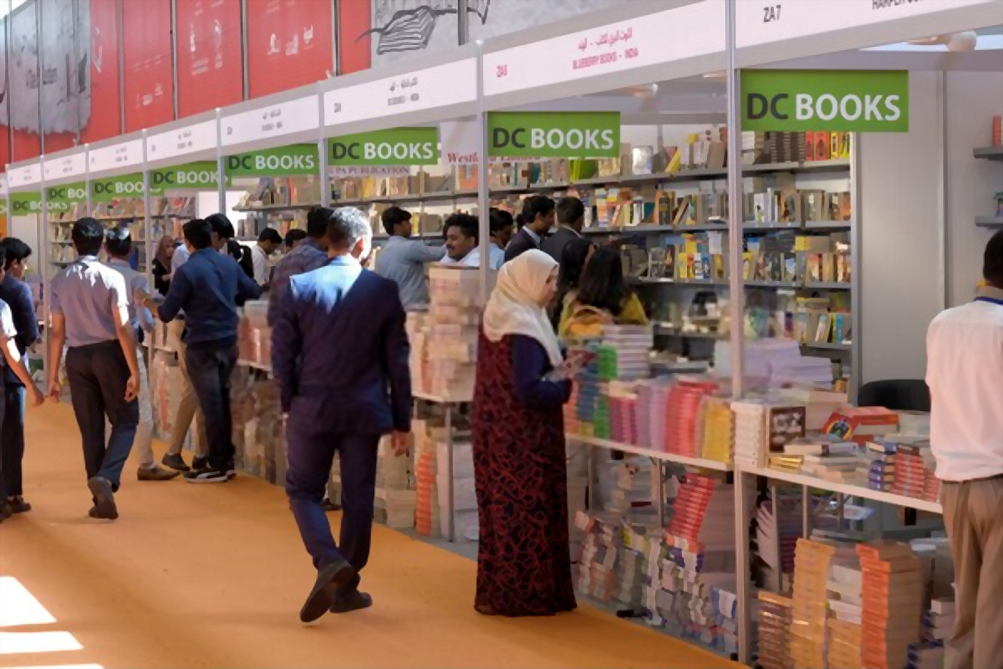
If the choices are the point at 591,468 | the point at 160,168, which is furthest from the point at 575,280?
the point at 160,168

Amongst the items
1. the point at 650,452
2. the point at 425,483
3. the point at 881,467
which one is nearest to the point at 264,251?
the point at 425,483

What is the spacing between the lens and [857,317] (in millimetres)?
9711

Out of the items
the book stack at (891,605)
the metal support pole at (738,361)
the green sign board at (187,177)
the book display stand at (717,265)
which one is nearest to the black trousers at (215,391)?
the book display stand at (717,265)

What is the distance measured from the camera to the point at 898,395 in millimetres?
7863

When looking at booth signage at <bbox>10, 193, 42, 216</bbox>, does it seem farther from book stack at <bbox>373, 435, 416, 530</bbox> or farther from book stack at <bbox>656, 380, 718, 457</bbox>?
book stack at <bbox>656, 380, 718, 457</bbox>

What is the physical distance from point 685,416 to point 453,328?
2.06 m

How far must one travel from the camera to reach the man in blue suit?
243 inches

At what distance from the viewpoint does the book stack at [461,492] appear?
26.4 feet

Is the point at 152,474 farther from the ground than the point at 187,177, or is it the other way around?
the point at 187,177

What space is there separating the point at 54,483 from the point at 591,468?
4.77m

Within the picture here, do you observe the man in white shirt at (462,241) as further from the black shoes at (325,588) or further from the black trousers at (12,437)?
the black shoes at (325,588)

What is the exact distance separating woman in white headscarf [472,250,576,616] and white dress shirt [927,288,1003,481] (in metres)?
1.90

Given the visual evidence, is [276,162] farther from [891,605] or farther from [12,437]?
[891,605]

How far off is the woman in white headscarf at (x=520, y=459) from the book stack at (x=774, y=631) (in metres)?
1.00
